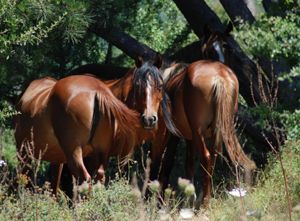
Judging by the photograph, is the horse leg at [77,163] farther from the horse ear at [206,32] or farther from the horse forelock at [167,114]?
the horse ear at [206,32]

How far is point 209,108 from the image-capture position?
376 inches

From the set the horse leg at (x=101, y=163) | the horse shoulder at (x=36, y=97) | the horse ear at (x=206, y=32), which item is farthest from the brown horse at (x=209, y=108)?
the horse shoulder at (x=36, y=97)

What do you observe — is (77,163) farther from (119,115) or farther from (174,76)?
(174,76)

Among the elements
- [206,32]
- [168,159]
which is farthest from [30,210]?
[206,32]

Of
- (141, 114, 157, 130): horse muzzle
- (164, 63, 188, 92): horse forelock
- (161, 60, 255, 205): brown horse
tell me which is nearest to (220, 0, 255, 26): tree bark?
(164, 63, 188, 92): horse forelock

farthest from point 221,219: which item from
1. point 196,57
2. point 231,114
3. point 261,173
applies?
point 196,57

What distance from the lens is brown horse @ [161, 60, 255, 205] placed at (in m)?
9.37

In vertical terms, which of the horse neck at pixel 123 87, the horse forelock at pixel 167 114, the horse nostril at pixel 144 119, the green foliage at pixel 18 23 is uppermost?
the green foliage at pixel 18 23

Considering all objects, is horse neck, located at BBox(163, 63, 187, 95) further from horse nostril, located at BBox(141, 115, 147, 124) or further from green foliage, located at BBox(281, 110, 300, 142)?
green foliage, located at BBox(281, 110, 300, 142)

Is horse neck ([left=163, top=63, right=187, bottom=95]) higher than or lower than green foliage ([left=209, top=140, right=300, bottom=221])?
higher

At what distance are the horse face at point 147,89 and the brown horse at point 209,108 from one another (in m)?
0.71

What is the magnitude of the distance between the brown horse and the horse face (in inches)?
27.9

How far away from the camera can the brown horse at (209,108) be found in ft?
30.7

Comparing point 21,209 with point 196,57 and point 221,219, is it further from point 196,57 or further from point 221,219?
point 196,57
